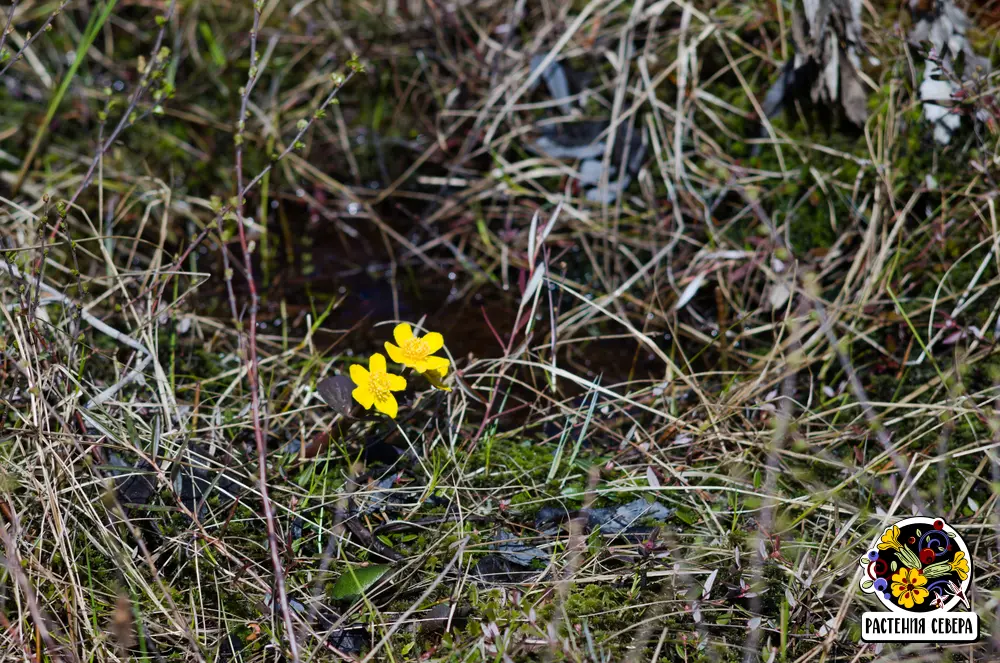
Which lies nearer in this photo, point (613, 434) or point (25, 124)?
point (613, 434)

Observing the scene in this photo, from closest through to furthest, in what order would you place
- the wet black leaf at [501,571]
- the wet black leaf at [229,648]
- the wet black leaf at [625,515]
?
the wet black leaf at [229,648]
the wet black leaf at [501,571]
the wet black leaf at [625,515]

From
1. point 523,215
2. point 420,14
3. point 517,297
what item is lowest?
point 517,297

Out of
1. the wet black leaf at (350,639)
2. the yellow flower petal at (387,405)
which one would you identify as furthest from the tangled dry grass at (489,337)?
the yellow flower petal at (387,405)

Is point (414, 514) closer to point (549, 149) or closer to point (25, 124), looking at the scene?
point (549, 149)

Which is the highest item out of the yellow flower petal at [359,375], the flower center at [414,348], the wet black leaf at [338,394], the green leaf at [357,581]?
the flower center at [414,348]

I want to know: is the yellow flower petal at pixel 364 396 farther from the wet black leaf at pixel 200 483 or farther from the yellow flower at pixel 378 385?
the wet black leaf at pixel 200 483

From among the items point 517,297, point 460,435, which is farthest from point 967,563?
point 517,297

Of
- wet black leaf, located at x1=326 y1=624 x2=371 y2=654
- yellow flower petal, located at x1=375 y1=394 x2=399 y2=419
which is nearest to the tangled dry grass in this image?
wet black leaf, located at x1=326 y1=624 x2=371 y2=654

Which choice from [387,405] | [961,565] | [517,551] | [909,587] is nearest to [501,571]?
[517,551]
